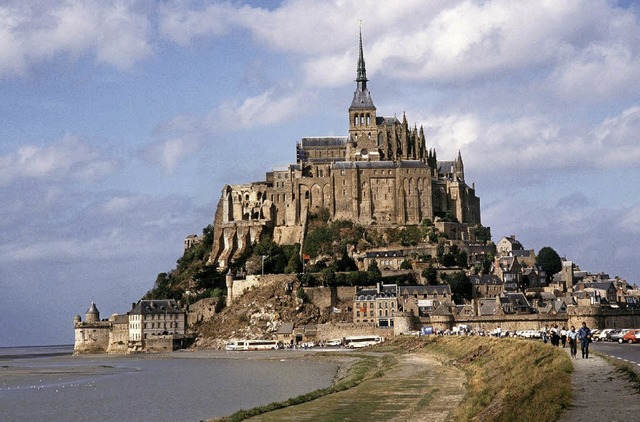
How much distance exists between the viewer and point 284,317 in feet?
341

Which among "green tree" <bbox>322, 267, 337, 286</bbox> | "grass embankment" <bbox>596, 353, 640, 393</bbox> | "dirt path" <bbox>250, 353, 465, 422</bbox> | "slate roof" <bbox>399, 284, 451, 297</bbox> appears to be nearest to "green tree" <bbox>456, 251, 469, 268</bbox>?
"slate roof" <bbox>399, 284, 451, 297</bbox>

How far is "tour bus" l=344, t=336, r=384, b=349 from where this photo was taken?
9569 cm

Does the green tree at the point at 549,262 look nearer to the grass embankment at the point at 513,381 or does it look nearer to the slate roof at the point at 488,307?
the slate roof at the point at 488,307

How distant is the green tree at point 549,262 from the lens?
4614 inches

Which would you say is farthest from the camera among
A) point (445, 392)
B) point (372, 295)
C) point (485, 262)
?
point (485, 262)

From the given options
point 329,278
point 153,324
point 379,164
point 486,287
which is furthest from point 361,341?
point 379,164

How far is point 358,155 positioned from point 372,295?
28438mm

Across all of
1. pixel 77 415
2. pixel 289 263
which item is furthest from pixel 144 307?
pixel 77 415

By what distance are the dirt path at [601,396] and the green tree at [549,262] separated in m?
86.0

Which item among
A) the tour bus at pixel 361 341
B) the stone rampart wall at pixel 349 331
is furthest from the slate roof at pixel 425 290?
the tour bus at pixel 361 341

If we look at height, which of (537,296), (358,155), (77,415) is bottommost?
(77,415)

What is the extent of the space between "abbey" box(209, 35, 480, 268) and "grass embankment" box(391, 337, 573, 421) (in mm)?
59015

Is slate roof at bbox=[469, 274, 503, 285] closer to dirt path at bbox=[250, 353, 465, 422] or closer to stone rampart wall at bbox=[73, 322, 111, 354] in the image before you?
stone rampart wall at bbox=[73, 322, 111, 354]

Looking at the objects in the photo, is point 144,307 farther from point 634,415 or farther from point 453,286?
point 634,415
